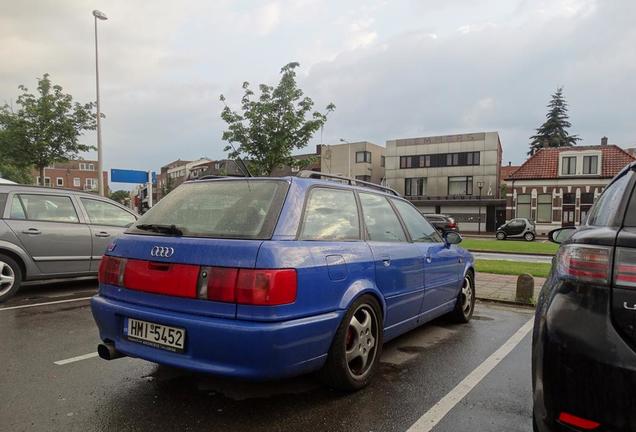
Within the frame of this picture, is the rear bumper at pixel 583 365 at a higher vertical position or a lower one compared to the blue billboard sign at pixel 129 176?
lower

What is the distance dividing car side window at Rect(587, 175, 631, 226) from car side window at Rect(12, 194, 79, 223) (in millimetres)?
7374

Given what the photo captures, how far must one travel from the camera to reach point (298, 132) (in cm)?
1534

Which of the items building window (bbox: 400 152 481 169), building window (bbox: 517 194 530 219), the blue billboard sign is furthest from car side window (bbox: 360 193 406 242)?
building window (bbox: 400 152 481 169)

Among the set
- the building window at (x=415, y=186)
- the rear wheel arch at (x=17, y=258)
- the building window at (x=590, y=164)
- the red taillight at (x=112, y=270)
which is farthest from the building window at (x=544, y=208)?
the red taillight at (x=112, y=270)

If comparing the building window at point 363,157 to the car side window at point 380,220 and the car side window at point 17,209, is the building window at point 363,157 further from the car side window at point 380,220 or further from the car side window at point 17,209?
the car side window at point 380,220

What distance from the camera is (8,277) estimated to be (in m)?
6.54

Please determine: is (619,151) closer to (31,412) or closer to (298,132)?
(298,132)

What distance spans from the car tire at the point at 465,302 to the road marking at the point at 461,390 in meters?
0.66

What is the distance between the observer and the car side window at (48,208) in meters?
7.00

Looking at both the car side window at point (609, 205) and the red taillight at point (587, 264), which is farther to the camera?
the car side window at point (609, 205)

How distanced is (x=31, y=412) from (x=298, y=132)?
514 inches

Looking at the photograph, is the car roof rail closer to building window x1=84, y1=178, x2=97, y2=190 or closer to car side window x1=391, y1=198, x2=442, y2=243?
car side window x1=391, y1=198, x2=442, y2=243

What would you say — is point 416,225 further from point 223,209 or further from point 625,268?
point 625,268

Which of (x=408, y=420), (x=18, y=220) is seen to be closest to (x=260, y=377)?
(x=408, y=420)
